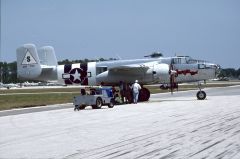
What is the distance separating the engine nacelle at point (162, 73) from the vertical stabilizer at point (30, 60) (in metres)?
9.88

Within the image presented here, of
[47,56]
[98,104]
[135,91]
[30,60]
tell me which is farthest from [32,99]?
[98,104]

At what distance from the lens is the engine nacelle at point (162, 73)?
33.5 meters

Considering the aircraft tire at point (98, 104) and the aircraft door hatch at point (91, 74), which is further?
the aircraft door hatch at point (91, 74)

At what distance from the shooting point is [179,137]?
41.4 feet

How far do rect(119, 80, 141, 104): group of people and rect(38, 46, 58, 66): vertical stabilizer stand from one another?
6.95 m

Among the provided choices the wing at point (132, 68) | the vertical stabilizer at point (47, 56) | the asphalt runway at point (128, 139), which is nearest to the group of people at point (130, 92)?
the wing at point (132, 68)

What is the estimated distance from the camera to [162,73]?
33531 millimetres

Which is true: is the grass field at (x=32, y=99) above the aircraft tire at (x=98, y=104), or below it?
below

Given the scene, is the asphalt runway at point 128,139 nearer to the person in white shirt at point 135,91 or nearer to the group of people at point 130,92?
the person in white shirt at point 135,91

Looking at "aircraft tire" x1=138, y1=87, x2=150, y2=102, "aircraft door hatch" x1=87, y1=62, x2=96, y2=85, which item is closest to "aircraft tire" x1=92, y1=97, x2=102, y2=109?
"aircraft tire" x1=138, y1=87, x2=150, y2=102

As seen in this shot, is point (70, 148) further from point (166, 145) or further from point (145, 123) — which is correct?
point (145, 123)

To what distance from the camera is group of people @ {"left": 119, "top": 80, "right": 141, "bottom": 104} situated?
1255 inches

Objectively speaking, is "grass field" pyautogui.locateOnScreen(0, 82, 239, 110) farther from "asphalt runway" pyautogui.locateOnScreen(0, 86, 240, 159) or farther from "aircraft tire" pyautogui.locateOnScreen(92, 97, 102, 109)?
"asphalt runway" pyautogui.locateOnScreen(0, 86, 240, 159)

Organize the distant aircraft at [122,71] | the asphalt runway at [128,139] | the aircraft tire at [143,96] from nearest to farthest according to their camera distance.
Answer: the asphalt runway at [128,139] < the distant aircraft at [122,71] < the aircraft tire at [143,96]
